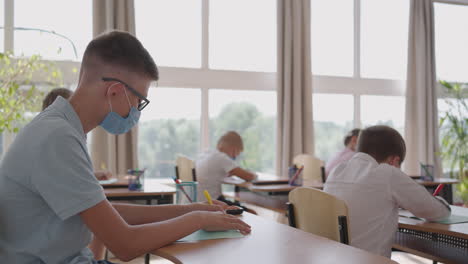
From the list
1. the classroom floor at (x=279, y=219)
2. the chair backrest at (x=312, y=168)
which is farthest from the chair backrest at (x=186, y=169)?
the chair backrest at (x=312, y=168)

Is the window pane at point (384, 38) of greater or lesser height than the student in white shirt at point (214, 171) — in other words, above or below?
above

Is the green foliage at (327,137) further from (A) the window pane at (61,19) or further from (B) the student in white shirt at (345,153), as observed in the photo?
(A) the window pane at (61,19)

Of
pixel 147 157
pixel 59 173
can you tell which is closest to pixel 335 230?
pixel 59 173

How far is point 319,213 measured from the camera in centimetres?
170

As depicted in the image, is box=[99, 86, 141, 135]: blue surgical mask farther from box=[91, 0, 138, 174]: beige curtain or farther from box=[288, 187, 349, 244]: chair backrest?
box=[91, 0, 138, 174]: beige curtain

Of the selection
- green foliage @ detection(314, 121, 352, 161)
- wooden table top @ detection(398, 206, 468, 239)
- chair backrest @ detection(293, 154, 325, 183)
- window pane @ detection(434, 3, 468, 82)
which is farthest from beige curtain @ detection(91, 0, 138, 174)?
window pane @ detection(434, 3, 468, 82)

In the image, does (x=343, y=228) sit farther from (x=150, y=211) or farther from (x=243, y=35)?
(x=243, y=35)

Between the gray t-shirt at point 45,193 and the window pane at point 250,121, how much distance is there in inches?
207

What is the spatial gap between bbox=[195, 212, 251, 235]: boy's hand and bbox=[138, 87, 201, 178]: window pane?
4807 millimetres

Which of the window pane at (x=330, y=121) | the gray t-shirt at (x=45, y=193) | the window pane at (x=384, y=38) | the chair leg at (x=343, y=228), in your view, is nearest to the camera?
the gray t-shirt at (x=45, y=193)

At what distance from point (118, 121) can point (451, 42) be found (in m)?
7.82

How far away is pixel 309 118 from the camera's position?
6445 millimetres

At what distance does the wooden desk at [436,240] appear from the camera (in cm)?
178

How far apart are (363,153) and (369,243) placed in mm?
442
